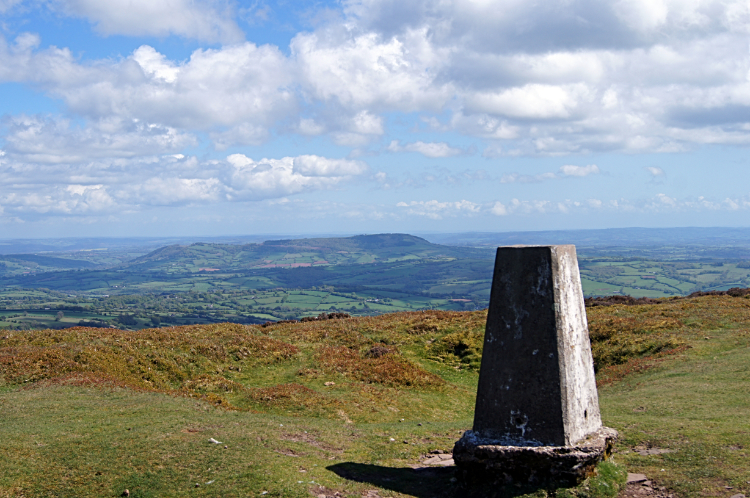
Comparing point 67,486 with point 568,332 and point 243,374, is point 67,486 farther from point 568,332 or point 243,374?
point 243,374

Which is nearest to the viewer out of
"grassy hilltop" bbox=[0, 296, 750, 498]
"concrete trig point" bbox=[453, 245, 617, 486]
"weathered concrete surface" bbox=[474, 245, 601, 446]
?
"concrete trig point" bbox=[453, 245, 617, 486]

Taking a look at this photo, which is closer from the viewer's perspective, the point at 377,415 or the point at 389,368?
the point at 377,415

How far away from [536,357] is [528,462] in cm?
229

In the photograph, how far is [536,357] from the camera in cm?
1251

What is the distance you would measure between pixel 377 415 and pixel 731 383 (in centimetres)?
1460

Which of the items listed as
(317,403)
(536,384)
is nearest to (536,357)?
(536,384)

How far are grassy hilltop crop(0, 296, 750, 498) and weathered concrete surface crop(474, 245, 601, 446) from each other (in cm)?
216

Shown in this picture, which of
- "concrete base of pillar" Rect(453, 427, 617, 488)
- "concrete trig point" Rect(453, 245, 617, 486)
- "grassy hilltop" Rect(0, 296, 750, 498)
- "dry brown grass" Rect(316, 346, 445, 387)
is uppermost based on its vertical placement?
"concrete trig point" Rect(453, 245, 617, 486)

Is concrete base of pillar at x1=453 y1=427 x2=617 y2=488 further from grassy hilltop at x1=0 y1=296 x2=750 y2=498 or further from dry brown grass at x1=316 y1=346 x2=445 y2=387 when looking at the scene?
dry brown grass at x1=316 y1=346 x2=445 y2=387

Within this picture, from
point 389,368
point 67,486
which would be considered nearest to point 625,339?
point 389,368

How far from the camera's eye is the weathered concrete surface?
486 inches

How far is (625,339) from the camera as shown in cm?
3297

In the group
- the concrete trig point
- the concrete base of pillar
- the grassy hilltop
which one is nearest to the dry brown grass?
the grassy hilltop

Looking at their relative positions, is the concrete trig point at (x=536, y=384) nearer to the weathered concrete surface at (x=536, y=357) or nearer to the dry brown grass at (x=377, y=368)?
the weathered concrete surface at (x=536, y=357)
